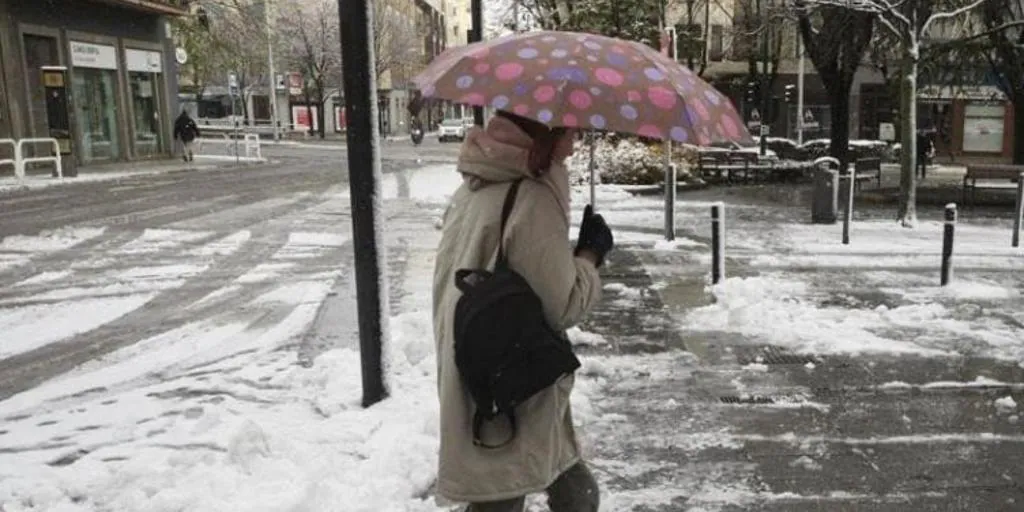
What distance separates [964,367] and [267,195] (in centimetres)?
1566

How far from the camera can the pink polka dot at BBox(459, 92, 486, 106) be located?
8.61ft

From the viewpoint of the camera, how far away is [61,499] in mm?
4227

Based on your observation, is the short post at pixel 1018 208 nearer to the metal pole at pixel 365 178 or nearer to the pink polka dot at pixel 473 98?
the metal pole at pixel 365 178

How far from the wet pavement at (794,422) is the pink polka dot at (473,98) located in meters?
2.37

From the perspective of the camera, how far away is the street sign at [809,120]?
1778 inches

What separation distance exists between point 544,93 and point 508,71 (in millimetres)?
204

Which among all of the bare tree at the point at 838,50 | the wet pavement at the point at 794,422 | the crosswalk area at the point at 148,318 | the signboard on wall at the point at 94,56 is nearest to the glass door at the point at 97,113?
the signboard on wall at the point at 94,56

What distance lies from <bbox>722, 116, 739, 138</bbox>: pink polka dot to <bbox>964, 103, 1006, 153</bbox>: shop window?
41393 mm

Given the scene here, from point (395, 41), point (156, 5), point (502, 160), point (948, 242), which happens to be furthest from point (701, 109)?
point (395, 41)

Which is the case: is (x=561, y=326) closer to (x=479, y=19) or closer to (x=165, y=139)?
(x=479, y=19)

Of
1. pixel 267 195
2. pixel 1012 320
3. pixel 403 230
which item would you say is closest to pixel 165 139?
pixel 267 195

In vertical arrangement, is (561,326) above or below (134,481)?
above

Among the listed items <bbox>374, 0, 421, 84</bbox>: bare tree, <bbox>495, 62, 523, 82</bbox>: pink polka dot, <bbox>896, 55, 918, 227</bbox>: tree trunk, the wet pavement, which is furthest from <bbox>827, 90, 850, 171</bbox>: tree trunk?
<bbox>374, 0, 421, 84</bbox>: bare tree

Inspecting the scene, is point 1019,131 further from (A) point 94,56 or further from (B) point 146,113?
(B) point 146,113
